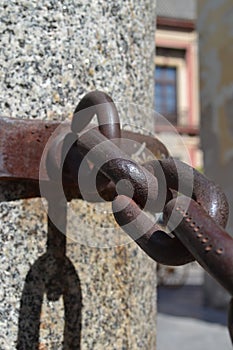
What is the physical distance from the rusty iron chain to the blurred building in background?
14510 mm

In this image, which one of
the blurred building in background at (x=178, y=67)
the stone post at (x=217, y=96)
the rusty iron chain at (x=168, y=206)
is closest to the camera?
the rusty iron chain at (x=168, y=206)

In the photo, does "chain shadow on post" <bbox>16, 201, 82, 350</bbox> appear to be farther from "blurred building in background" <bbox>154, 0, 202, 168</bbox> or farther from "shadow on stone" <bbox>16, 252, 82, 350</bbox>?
"blurred building in background" <bbox>154, 0, 202, 168</bbox>

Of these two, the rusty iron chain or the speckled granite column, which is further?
the speckled granite column

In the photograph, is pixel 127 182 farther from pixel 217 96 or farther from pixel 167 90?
pixel 167 90

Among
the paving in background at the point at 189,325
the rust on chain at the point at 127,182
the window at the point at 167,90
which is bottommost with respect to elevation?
the window at the point at 167,90

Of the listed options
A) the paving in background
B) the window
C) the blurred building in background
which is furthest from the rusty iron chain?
the window

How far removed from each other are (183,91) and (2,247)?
51.2ft

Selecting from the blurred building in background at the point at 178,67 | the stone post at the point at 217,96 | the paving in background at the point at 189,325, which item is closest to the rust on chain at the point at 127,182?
the paving in background at the point at 189,325

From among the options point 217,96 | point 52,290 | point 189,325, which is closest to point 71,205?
point 52,290

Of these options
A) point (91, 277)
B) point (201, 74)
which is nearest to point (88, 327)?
point (91, 277)

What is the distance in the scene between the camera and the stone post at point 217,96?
5250 millimetres

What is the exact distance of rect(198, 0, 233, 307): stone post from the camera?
5250 mm

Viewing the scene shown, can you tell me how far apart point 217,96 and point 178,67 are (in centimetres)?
1069

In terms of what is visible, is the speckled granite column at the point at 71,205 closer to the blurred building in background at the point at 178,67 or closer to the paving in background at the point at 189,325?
the paving in background at the point at 189,325
